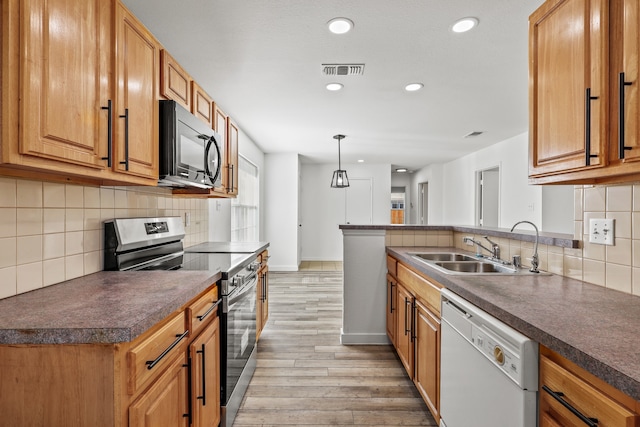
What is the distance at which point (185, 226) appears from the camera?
110 inches

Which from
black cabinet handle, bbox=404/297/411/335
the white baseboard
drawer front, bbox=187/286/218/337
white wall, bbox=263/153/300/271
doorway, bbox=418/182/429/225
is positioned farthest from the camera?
doorway, bbox=418/182/429/225

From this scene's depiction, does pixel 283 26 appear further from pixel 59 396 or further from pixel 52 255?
pixel 59 396

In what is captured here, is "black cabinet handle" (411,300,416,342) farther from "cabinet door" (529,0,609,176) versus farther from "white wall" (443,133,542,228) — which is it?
"white wall" (443,133,542,228)

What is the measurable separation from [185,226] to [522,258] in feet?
8.29

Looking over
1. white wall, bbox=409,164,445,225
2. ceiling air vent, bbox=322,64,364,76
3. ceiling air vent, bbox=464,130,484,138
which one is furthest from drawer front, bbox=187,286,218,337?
white wall, bbox=409,164,445,225

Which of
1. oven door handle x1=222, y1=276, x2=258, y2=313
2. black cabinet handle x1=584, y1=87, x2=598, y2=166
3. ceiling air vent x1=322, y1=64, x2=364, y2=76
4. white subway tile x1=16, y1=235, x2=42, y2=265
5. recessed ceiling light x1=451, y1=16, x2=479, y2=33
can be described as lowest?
oven door handle x1=222, y1=276, x2=258, y2=313

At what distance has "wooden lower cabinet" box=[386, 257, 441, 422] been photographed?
5.75 ft

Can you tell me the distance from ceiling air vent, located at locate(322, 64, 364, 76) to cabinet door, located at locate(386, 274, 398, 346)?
1.77 meters

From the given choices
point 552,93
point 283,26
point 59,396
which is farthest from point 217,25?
point 59,396

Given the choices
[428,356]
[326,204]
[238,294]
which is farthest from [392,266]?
[326,204]

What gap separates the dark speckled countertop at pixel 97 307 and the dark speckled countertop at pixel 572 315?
1.13 m

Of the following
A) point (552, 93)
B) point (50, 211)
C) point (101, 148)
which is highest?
point (552, 93)

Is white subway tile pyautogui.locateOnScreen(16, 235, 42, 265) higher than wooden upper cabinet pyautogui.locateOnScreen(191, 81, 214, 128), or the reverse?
wooden upper cabinet pyautogui.locateOnScreen(191, 81, 214, 128)

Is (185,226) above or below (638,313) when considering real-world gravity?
above
